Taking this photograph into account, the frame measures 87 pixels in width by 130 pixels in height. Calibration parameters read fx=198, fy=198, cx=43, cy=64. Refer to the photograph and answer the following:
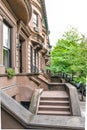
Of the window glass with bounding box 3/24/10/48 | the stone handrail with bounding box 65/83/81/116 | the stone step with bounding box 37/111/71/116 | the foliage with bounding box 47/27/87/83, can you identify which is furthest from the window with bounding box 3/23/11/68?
the foliage with bounding box 47/27/87/83

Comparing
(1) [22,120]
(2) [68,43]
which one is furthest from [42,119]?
(2) [68,43]

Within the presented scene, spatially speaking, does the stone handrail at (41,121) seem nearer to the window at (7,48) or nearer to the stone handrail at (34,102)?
the stone handrail at (34,102)

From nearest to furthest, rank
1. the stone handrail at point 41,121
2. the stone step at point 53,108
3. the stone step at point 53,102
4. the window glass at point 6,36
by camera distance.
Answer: the stone handrail at point 41,121 < the stone step at point 53,108 < the stone step at point 53,102 < the window glass at point 6,36

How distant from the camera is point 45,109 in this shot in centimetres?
694

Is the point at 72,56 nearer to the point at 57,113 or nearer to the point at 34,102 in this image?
the point at 34,102

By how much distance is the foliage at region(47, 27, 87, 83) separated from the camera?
515 inches

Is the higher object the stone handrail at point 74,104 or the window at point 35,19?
the window at point 35,19

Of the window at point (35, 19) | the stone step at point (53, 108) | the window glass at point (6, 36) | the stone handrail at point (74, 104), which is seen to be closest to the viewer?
the stone handrail at point (74, 104)

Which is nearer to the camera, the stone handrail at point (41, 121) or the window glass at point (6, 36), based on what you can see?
the stone handrail at point (41, 121)

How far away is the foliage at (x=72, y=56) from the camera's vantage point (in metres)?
13.1

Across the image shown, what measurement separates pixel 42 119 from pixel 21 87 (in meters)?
4.95

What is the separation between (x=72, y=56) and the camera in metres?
14.0

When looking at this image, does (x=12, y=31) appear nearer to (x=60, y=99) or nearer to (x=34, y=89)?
(x=34, y=89)

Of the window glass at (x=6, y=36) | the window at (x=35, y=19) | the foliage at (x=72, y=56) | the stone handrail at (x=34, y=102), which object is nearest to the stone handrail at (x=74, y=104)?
the stone handrail at (x=34, y=102)
